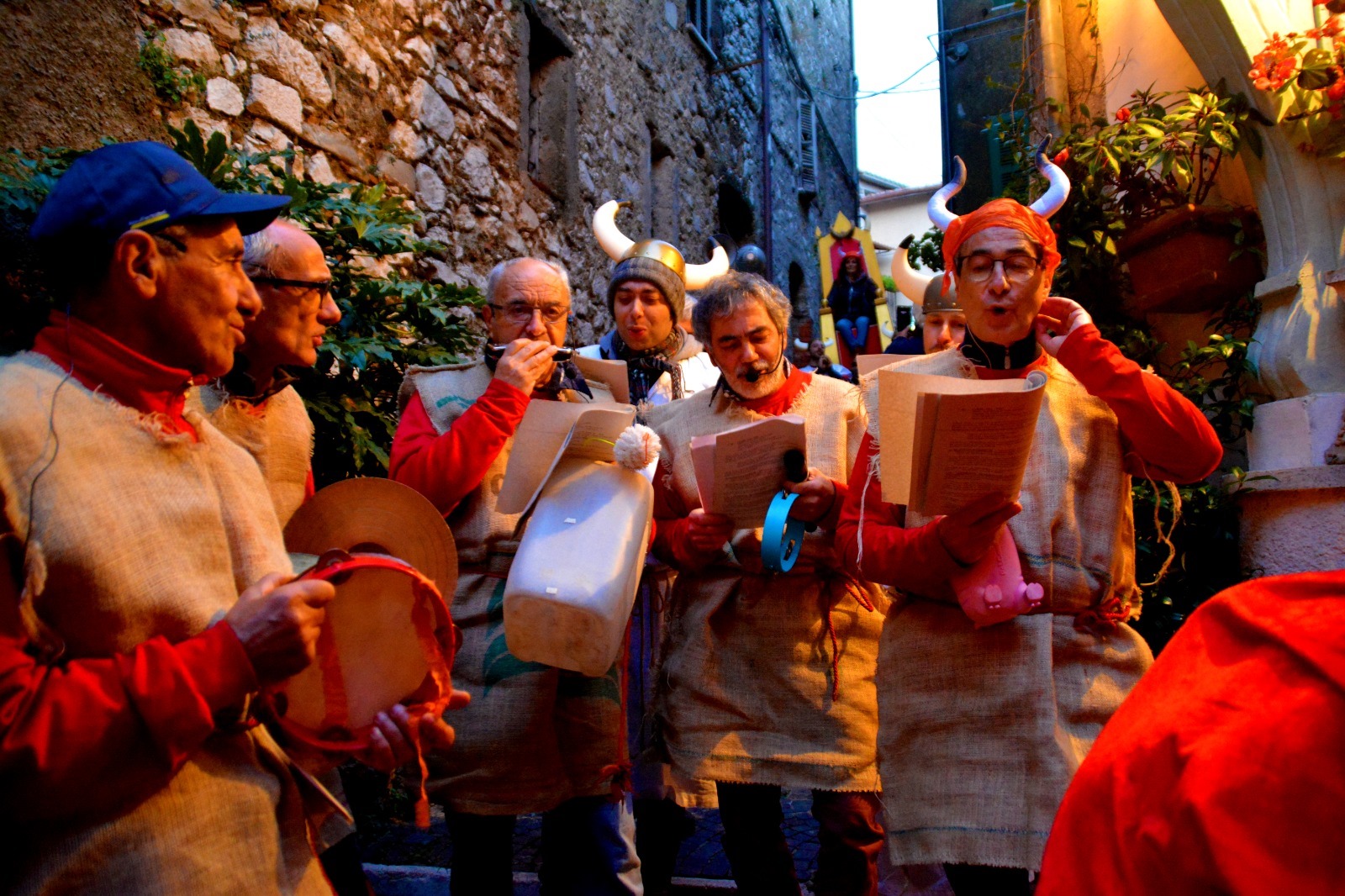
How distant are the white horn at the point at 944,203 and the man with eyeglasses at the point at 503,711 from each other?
1.06 meters

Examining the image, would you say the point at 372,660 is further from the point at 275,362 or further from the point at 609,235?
the point at 609,235

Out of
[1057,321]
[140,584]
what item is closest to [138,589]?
[140,584]

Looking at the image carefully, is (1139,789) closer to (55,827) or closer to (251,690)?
(251,690)

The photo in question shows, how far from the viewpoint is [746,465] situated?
91.4 inches

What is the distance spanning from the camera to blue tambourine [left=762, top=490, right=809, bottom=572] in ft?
7.55

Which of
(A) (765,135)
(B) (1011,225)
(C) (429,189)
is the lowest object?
(B) (1011,225)

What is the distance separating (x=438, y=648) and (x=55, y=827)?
58 centimetres

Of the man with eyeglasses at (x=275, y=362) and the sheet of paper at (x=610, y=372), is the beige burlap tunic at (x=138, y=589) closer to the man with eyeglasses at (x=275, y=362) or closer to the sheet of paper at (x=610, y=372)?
the man with eyeglasses at (x=275, y=362)

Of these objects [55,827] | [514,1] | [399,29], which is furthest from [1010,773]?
[514,1]

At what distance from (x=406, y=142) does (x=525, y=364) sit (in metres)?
3.71

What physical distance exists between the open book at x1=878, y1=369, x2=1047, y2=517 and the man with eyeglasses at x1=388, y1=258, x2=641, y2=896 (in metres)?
0.92

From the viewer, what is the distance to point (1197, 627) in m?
1.02

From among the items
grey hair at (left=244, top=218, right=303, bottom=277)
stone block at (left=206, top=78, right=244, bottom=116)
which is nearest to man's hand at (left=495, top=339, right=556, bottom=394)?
grey hair at (left=244, top=218, right=303, bottom=277)

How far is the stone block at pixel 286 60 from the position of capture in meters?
4.62
